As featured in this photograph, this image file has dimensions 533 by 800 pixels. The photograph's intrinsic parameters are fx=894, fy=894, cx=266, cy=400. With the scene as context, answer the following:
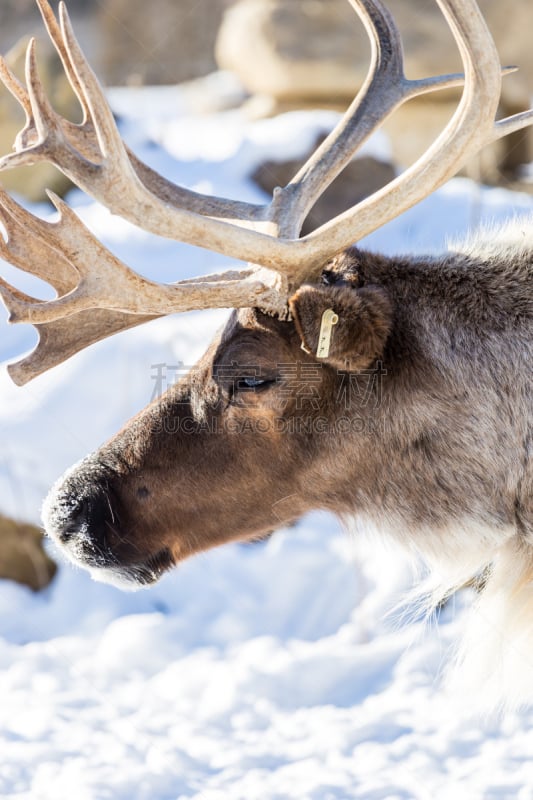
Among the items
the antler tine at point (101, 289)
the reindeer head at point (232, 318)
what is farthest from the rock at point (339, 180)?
the antler tine at point (101, 289)

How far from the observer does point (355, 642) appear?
4.50 m

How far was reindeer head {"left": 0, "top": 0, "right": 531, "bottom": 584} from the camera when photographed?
2.54 m

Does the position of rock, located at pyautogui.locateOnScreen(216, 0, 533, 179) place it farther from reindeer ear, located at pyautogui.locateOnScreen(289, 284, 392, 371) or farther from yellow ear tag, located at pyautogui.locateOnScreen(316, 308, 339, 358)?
yellow ear tag, located at pyautogui.locateOnScreen(316, 308, 339, 358)

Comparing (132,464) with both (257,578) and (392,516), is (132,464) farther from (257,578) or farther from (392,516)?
(257,578)

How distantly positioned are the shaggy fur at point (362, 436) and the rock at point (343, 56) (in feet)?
20.7

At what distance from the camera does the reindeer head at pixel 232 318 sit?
2545 millimetres

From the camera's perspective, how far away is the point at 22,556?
189 inches

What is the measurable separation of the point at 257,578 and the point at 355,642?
0.67 metres

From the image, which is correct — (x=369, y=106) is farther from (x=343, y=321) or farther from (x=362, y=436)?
(x=362, y=436)

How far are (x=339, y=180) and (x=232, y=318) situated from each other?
5339 mm

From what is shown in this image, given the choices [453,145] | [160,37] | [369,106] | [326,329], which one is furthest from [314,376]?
[160,37]

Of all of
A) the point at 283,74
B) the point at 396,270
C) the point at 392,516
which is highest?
the point at 283,74

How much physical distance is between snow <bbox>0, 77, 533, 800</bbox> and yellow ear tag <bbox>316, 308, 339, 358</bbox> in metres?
0.78

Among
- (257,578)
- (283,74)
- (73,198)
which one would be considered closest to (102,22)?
(283,74)
